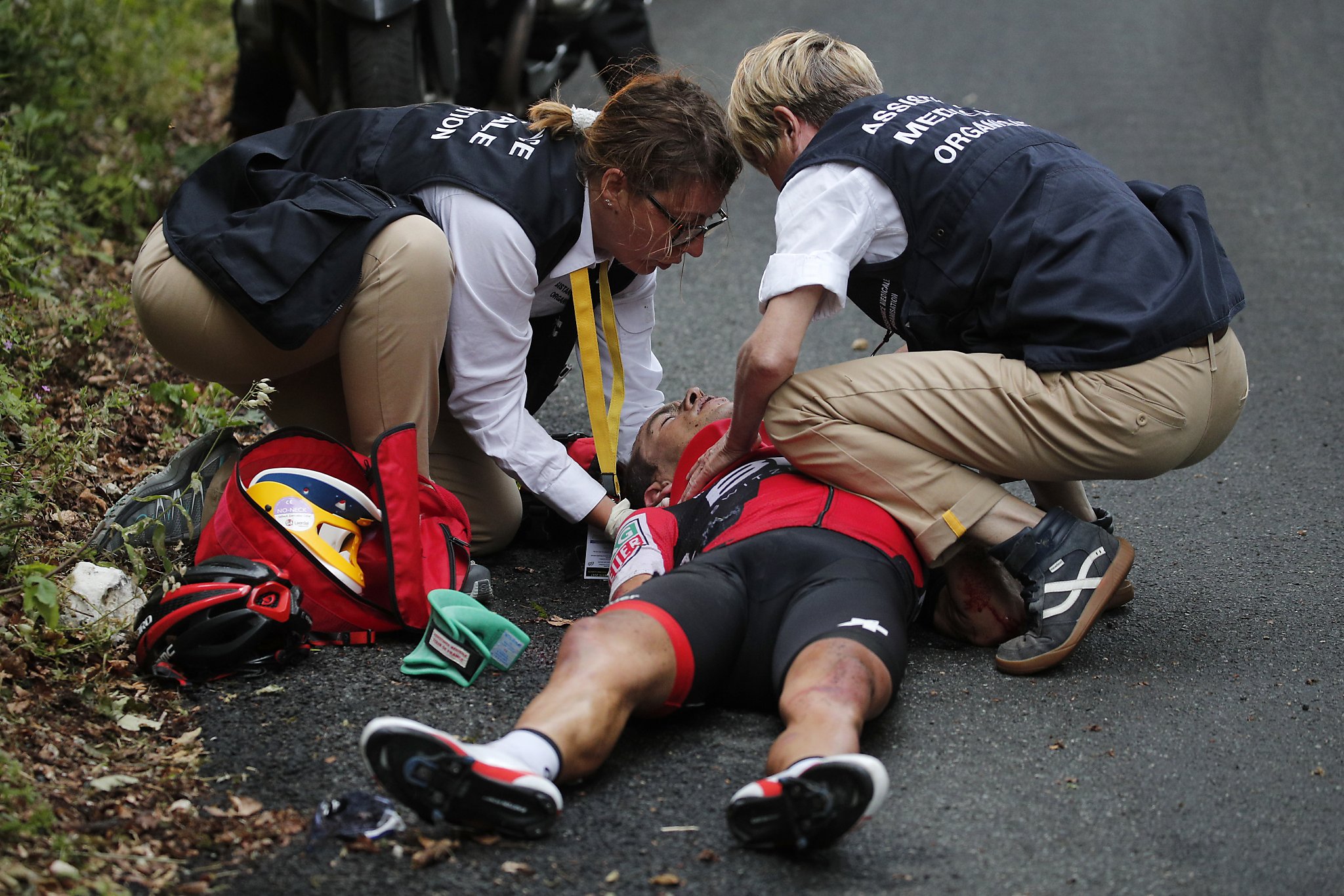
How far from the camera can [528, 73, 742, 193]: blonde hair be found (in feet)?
9.02

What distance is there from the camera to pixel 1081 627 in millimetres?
2547

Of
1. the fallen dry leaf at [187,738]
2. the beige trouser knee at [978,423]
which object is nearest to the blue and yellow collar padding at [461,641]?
the fallen dry leaf at [187,738]

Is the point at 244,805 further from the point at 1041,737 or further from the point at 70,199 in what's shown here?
the point at 70,199

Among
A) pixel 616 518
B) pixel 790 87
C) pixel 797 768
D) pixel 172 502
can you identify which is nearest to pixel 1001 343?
pixel 790 87

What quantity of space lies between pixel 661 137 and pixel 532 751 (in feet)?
4.78

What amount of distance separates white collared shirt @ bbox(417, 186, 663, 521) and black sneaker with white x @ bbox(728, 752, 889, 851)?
4.26 ft

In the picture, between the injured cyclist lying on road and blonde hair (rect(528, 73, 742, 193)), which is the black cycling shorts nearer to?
the injured cyclist lying on road

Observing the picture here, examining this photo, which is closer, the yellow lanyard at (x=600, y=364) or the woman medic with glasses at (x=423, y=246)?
the woman medic with glasses at (x=423, y=246)

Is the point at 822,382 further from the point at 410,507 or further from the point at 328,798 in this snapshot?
the point at 328,798

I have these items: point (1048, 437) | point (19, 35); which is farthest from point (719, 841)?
point (19, 35)

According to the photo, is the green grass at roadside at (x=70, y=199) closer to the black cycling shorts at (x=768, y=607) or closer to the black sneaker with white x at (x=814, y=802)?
the black cycling shorts at (x=768, y=607)

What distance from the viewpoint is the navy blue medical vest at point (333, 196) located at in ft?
8.60

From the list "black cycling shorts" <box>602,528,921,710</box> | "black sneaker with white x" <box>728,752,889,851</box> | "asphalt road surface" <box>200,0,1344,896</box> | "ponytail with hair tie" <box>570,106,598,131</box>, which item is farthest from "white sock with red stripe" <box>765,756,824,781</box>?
"ponytail with hair tie" <box>570,106,598,131</box>

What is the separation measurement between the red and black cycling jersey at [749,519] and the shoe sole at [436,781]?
0.86 metres
